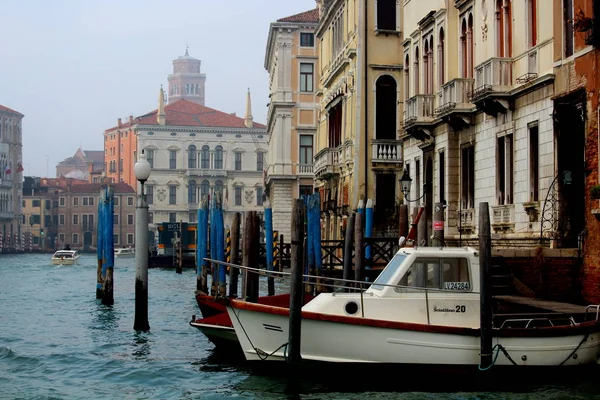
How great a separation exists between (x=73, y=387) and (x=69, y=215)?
100850mm

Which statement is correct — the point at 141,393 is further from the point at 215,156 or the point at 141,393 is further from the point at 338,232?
the point at 215,156

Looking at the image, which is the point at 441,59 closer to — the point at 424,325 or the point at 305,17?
the point at 424,325

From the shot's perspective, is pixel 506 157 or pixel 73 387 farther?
pixel 506 157

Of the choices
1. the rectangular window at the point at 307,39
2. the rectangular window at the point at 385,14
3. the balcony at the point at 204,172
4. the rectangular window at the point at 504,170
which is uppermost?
the rectangular window at the point at 307,39

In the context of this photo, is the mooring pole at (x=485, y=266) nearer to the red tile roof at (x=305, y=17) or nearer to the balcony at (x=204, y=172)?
the red tile roof at (x=305, y=17)

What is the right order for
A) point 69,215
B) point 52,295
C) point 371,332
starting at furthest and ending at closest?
point 69,215 → point 52,295 → point 371,332

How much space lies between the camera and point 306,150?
186ft

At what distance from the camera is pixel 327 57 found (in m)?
41.0

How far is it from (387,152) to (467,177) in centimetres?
998

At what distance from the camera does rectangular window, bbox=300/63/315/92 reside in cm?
5659

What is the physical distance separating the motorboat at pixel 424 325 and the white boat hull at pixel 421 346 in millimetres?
12

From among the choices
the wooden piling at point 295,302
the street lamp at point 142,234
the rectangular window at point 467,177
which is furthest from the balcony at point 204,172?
the wooden piling at point 295,302

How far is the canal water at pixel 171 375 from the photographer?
1396 cm

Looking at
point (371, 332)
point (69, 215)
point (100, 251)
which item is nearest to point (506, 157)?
point (371, 332)
